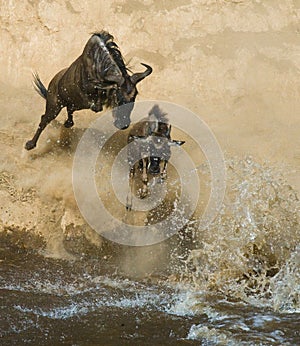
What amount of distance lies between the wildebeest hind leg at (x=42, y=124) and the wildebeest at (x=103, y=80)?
499 mm

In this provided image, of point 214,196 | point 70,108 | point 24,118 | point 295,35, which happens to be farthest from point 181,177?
point 295,35

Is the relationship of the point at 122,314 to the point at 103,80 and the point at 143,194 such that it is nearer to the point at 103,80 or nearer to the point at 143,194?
the point at 143,194

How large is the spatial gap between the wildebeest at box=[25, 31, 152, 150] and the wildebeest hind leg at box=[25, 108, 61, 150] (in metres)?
0.50

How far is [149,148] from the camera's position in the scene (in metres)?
7.61

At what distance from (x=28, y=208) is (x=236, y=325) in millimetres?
3758

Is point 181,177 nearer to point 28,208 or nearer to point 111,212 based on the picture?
point 111,212

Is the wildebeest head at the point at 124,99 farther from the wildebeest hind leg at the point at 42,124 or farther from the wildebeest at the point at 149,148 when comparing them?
the wildebeest hind leg at the point at 42,124

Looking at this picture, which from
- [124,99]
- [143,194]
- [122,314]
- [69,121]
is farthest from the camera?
[69,121]

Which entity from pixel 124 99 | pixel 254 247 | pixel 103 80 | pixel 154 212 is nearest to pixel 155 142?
pixel 124 99

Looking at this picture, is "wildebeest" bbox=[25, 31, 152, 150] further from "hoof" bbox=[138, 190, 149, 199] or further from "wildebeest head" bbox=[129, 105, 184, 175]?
"hoof" bbox=[138, 190, 149, 199]

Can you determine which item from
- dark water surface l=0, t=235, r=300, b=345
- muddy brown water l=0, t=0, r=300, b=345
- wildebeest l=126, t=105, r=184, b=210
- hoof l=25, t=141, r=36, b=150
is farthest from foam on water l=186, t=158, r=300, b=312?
hoof l=25, t=141, r=36, b=150

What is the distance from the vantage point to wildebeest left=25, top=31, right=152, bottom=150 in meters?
7.27

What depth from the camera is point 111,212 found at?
8406 mm

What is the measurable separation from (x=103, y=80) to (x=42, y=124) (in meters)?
1.55
